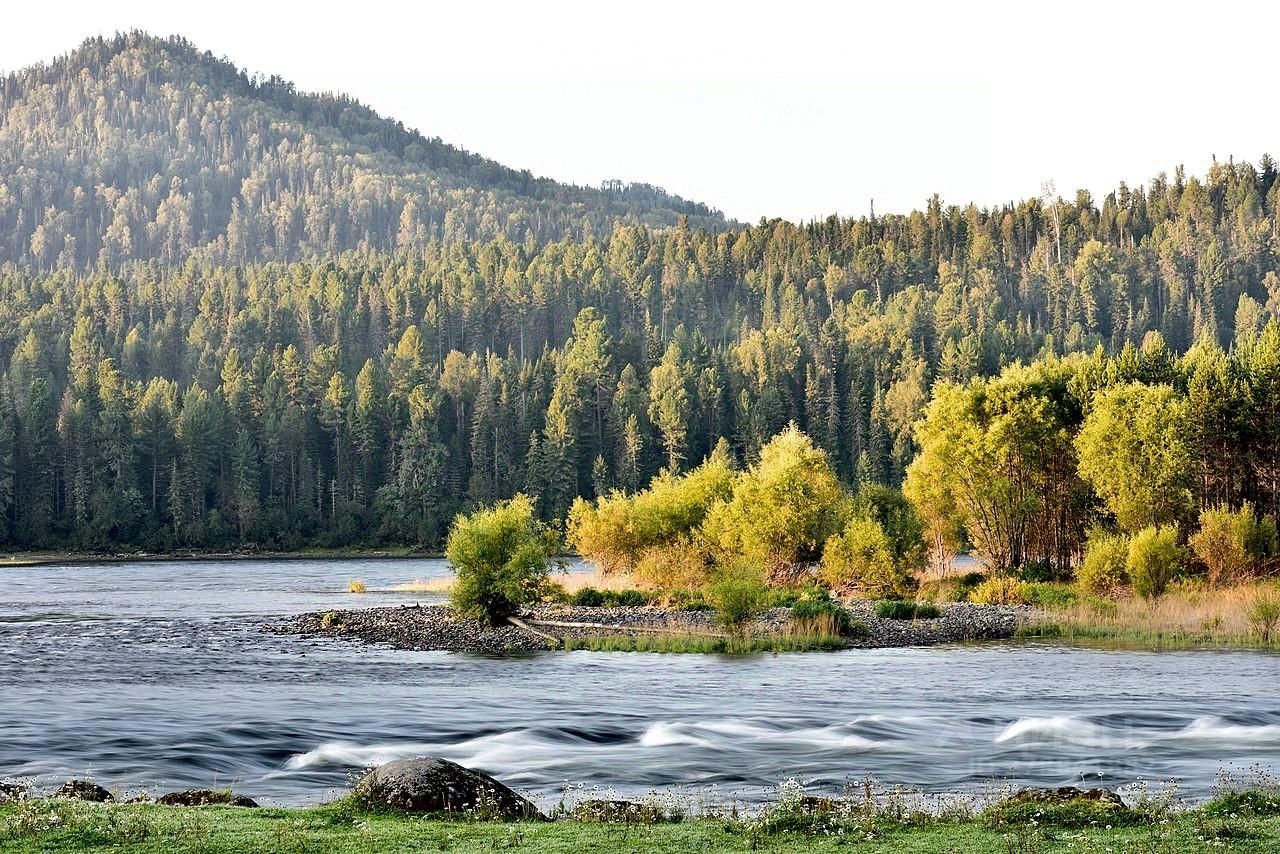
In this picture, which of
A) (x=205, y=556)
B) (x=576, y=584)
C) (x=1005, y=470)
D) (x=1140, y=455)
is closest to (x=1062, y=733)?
(x=1140, y=455)

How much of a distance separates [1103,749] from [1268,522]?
146 ft

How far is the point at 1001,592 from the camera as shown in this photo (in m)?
71.8

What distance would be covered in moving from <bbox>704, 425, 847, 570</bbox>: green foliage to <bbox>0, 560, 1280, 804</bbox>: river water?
26429 millimetres

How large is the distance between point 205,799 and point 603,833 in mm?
7722

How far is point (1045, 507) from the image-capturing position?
7975 cm

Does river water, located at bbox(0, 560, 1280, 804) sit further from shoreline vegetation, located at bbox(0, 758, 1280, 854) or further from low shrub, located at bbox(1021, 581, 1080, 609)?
low shrub, located at bbox(1021, 581, 1080, 609)

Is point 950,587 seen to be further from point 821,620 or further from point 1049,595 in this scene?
point 821,620

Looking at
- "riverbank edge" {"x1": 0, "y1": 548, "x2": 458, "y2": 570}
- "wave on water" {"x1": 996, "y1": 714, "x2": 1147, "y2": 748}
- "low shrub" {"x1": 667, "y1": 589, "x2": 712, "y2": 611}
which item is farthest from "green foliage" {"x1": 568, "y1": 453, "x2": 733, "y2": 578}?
"riverbank edge" {"x1": 0, "y1": 548, "x2": 458, "y2": 570}

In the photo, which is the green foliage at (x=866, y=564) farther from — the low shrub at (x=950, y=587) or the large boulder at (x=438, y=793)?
the large boulder at (x=438, y=793)

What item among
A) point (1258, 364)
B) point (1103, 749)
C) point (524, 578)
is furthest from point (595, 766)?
point (1258, 364)

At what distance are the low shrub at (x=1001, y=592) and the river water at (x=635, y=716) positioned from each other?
19.0 meters

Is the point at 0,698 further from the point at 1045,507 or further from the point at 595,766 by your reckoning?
the point at 1045,507

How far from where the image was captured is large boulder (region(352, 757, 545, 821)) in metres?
21.6

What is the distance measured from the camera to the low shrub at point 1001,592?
71000 mm
